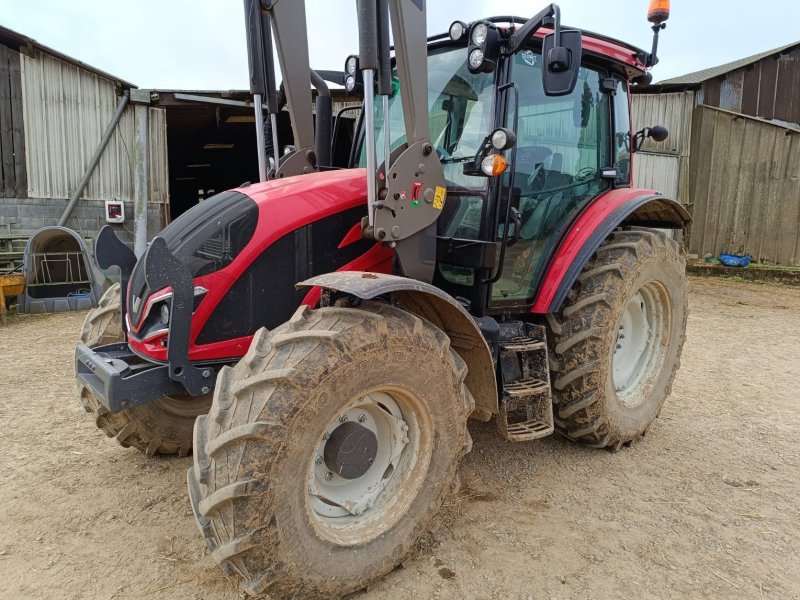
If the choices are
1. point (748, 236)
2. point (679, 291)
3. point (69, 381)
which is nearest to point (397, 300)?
point (679, 291)

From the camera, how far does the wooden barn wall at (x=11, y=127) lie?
8578 mm

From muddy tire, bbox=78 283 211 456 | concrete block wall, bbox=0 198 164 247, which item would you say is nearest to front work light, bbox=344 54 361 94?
muddy tire, bbox=78 283 211 456

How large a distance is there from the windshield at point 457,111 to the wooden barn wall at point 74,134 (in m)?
8.25

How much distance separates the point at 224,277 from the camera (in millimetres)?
2492

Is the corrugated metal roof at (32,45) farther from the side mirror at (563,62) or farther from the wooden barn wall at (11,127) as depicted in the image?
the side mirror at (563,62)

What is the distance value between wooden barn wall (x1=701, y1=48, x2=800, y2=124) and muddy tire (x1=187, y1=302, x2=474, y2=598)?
1278cm

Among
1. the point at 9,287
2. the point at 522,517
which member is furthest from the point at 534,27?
the point at 9,287

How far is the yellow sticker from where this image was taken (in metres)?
2.70

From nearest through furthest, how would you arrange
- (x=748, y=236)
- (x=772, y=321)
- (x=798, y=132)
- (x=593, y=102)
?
(x=593, y=102) < (x=772, y=321) < (x=798, y=132) < (x=748, y=236)

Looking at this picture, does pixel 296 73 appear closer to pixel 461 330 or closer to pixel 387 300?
pixel 387 300

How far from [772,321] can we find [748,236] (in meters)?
4.80

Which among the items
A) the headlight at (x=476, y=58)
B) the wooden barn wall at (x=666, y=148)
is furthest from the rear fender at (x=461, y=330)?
the wooden barn wall at (x=666, y=148)

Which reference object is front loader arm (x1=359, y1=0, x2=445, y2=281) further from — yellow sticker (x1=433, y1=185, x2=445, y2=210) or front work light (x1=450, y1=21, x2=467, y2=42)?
front work light (x1=450, y1=21, x2=467, y2=42)

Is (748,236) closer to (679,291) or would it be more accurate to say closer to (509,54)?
(679,291)
